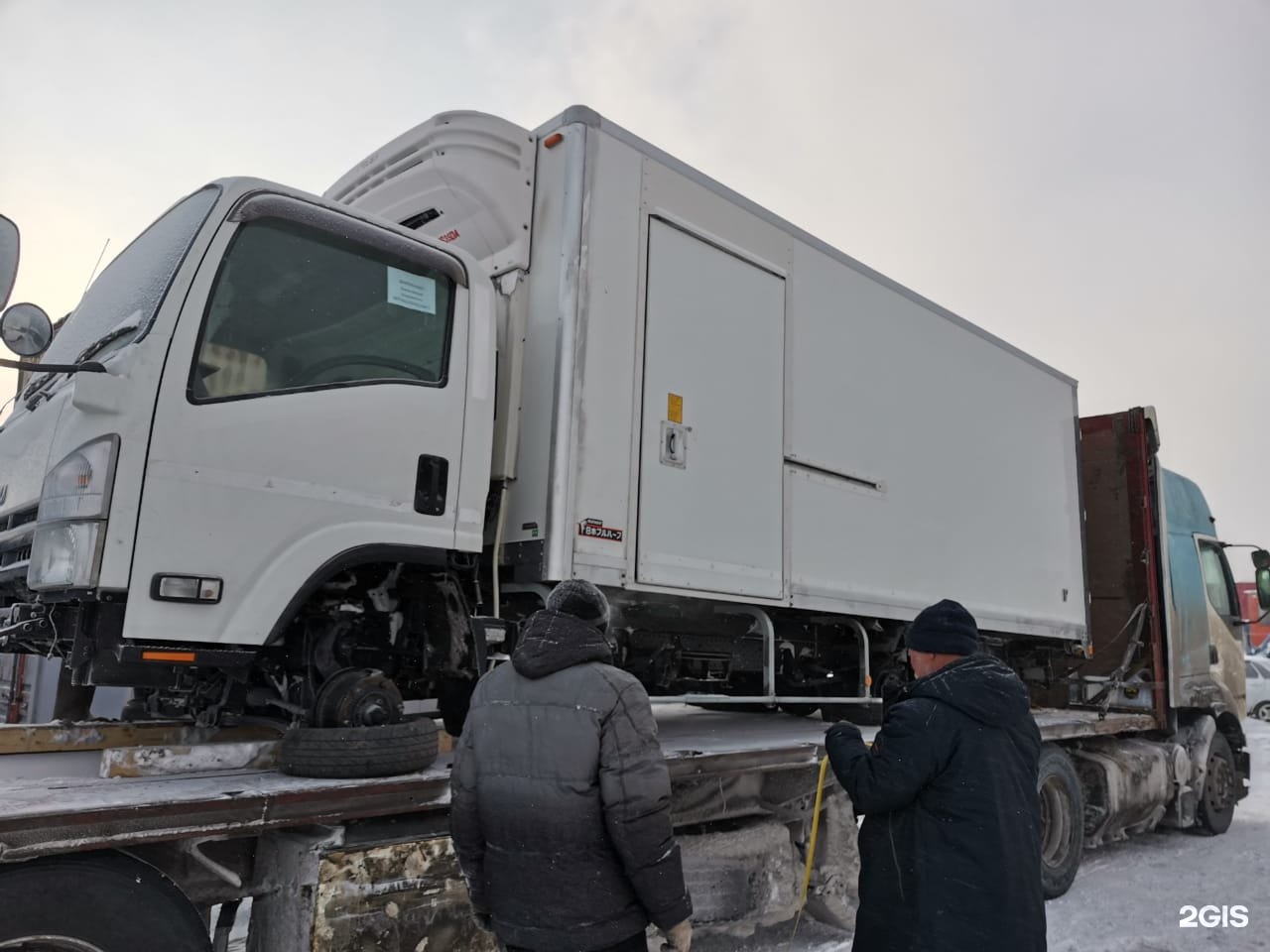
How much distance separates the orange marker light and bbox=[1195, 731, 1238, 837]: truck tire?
8.54 meters

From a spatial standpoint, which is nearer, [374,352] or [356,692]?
[356,692]

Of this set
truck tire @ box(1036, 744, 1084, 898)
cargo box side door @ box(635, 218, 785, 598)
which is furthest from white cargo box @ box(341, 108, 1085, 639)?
truck tire @ box(1036, 744, 1084, 898)

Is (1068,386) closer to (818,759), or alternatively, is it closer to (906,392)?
(906,392)

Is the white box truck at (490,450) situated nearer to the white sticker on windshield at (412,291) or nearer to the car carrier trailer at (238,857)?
the white sticker on windshield at (412,291)

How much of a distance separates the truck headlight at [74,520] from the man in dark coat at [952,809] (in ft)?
7.98

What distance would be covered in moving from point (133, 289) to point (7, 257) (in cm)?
58

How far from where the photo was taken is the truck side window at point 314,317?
128 inches

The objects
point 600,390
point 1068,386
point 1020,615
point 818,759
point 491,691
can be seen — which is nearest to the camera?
point 491,691

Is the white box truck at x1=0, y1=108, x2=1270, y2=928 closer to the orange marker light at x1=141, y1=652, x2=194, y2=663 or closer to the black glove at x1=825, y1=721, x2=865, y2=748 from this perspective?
the orange marker light at x1=141, y1=652, x2=194, y2=663

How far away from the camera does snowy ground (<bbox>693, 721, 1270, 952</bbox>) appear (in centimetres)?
517

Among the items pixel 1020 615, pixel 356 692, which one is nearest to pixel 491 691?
pixel 356 692

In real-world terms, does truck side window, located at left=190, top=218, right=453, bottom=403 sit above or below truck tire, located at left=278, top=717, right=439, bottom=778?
above

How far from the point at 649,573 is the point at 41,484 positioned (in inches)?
91.5

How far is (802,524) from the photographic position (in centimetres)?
499
